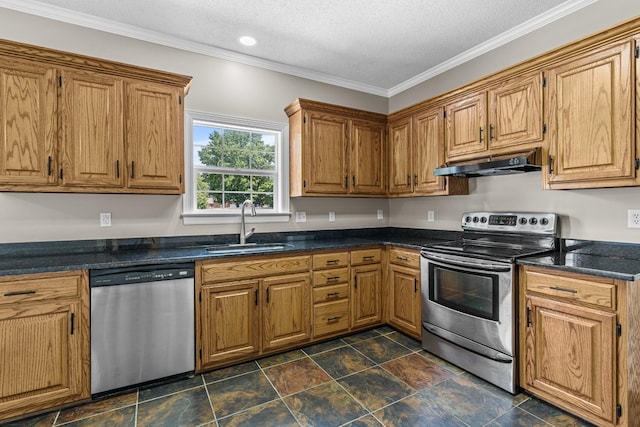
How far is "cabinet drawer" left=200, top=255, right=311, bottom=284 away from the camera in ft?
8.13

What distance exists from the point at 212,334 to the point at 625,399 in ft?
8.49

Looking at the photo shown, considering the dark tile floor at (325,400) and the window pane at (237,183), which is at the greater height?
the window pane at (237,183)

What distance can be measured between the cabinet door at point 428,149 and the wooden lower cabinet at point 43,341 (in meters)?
3.02

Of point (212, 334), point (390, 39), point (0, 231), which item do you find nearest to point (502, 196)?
point (390, 39)

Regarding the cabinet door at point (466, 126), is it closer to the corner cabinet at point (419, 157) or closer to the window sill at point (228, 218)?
the corner cabinet at point (419, 157)

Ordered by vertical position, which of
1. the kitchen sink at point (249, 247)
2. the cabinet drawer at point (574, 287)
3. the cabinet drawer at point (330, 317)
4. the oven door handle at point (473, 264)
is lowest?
the cabinet drawer at point (330, 317)

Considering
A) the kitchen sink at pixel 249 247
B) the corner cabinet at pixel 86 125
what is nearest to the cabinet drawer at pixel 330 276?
the kitchen sink at pixel 249 247

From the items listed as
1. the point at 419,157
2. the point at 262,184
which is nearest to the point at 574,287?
the point at 419,157

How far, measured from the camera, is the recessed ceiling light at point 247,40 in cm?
293

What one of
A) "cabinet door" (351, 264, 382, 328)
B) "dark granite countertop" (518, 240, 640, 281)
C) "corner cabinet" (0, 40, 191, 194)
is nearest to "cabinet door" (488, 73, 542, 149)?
"dark granite countertop" (518, 240, 640, 281)

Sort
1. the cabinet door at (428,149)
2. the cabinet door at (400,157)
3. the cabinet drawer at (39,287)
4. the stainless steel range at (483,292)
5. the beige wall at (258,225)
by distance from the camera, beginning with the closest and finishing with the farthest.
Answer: the cabinet drawer at (39,287), the stainless steel range at (483,292), the beige wall at (258,225), the cabinet door at (428,149), the cabinet door at (400,157)

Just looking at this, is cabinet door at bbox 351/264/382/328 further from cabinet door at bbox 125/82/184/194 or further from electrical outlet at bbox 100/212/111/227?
electrical outlet at bbox 100/212/111/227

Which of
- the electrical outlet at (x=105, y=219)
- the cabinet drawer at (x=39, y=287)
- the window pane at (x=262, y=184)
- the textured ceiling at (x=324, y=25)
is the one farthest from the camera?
the window pane at (x=262, y=184)

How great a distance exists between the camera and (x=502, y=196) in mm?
2949
